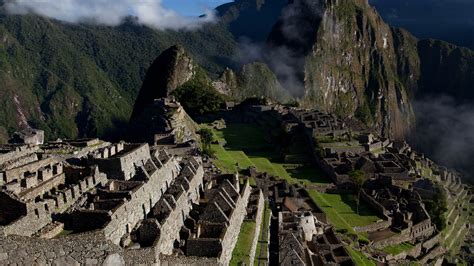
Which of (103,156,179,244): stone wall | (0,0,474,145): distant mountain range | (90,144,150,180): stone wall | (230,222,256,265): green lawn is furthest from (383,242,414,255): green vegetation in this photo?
(0,0,474,145): distant mountain range

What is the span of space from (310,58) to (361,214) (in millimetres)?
148148

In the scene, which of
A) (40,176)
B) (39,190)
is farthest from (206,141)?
(39,190)

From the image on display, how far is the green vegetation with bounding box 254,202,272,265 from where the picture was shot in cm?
2683

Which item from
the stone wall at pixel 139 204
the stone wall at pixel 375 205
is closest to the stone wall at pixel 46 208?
the stone wall at pixel 139 204

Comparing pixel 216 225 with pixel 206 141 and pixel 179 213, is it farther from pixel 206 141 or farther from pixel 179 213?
pixel 206 141

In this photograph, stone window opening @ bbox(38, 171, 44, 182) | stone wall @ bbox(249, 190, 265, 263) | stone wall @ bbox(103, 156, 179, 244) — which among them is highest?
stone window opening @ bbox(38, 171, 44, 182)

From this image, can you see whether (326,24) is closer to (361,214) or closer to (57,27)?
(57,27)

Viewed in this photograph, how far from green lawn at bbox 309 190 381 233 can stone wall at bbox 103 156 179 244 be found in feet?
51.2

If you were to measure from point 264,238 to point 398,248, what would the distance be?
17.7 m

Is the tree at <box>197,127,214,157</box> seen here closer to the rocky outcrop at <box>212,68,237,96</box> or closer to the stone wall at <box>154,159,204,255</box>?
the stone wall at <box>154,159,204,255</box>

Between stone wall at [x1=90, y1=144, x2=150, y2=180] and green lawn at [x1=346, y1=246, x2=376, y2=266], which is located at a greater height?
stone wall at [x1=90, y1=144, x2=150, y2=180]

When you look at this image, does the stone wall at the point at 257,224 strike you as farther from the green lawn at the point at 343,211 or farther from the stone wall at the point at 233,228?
the green lawn at the point at 343,211

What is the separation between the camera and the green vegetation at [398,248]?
41553mm

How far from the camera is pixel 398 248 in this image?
141 feet
